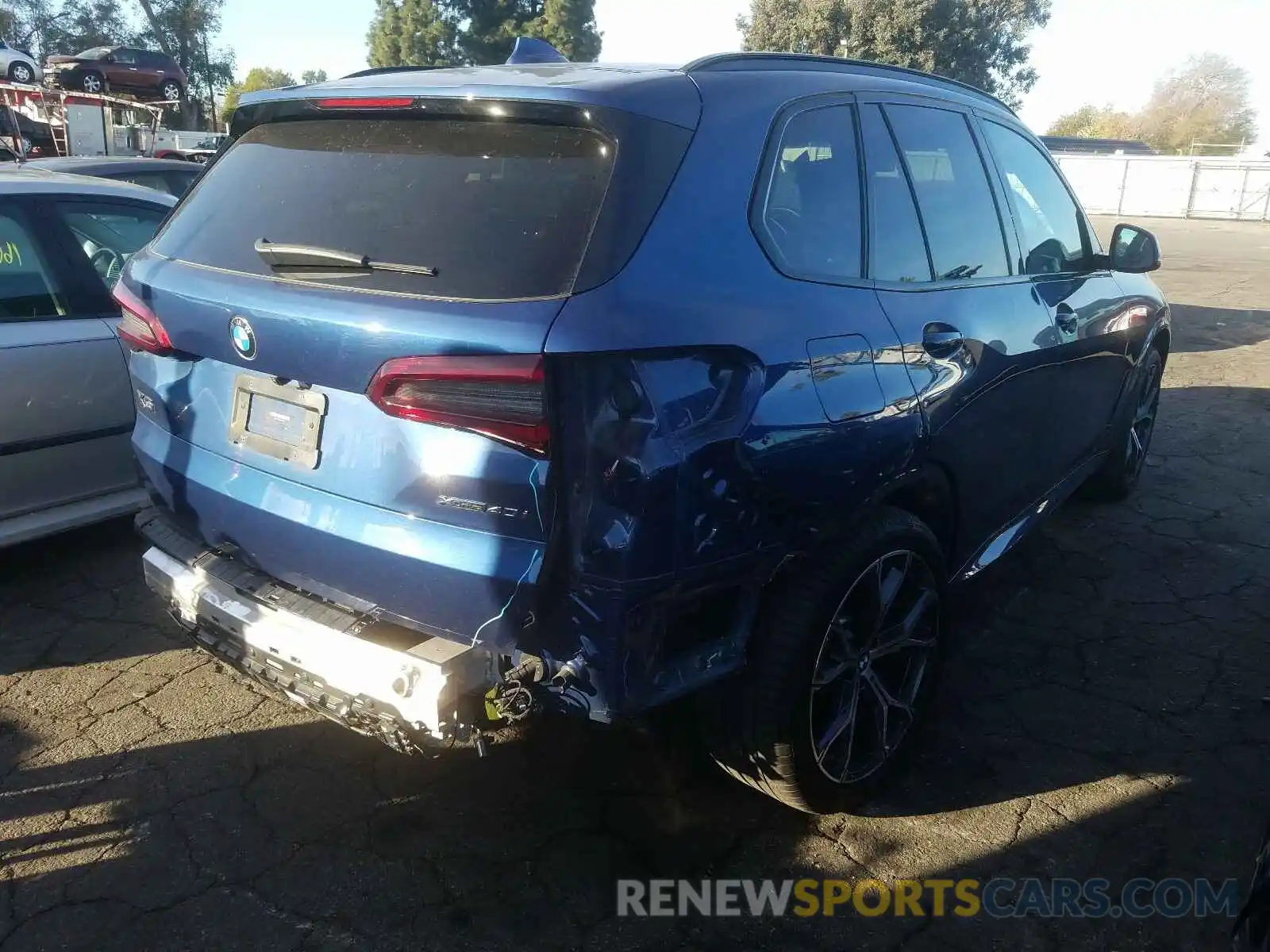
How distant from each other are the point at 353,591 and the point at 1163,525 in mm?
4229

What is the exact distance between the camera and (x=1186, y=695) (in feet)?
10.8

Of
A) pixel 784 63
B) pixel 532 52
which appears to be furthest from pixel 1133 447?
pixel 532 52

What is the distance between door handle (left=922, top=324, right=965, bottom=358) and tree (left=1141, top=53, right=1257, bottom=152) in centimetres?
7517

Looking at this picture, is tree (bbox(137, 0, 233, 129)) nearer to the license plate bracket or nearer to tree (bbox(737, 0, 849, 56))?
tree (bbox(737, 0, 849, 56))

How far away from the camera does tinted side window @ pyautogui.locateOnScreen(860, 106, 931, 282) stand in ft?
8.55

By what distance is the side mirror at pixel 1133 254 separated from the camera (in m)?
4.12

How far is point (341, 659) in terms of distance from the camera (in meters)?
2.08

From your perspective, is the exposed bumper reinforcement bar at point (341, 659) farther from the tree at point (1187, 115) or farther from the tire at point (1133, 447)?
the tree at point (1187, 115)

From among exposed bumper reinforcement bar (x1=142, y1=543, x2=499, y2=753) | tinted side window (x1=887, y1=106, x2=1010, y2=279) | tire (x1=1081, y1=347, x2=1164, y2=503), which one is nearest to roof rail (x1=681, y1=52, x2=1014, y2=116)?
tinted side window (x1=887, y1=106, x2=1010, y2=279)

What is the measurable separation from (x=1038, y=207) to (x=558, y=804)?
279 centimetres

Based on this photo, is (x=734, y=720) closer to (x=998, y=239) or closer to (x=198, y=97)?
(x=998, y=239)

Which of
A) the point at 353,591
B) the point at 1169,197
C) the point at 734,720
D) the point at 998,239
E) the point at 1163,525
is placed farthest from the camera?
the point at 1169,197

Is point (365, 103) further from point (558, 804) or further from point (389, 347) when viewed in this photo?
point (558, 804)

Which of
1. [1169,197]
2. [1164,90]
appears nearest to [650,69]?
[1169,197]
